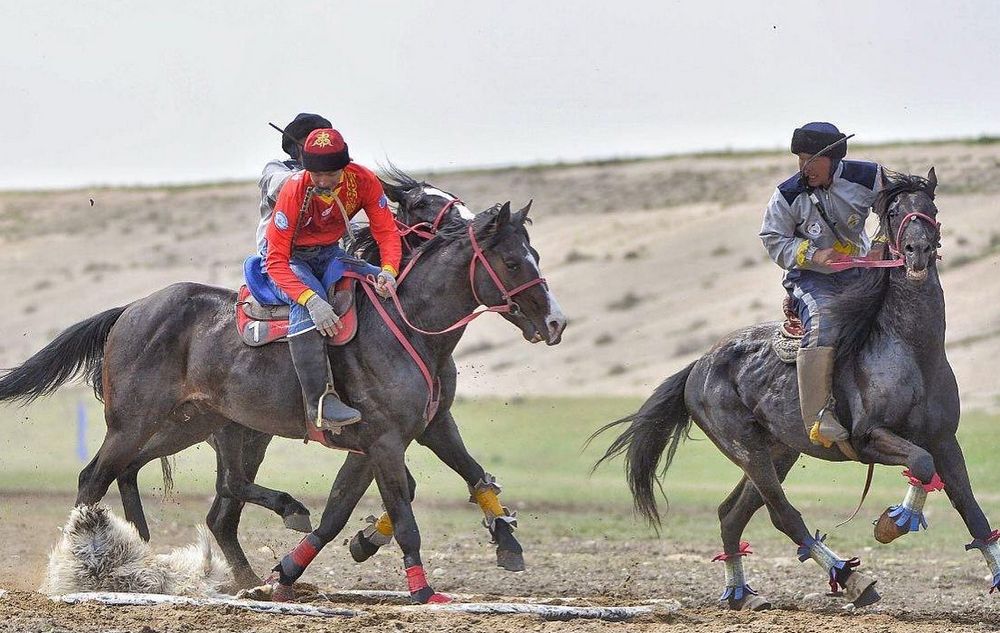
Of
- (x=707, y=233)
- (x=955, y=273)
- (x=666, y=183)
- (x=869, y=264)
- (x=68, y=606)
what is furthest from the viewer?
(x=666, y=183)

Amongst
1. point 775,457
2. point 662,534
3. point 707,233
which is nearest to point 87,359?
point 775,457

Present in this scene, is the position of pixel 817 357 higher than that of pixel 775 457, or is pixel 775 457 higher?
pixel 817 357

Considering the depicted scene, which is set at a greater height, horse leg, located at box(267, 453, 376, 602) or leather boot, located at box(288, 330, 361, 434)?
leather boot, located at box(288, 330, 361, 434)

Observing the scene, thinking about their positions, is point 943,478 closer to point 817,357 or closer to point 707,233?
point 817,357

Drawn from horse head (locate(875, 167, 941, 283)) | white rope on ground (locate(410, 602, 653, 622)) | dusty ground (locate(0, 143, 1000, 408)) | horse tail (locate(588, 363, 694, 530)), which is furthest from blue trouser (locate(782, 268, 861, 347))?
dusty ground (locate(0, 143, 1000, 408))

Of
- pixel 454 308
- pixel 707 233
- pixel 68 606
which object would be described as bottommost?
pixel 707 233

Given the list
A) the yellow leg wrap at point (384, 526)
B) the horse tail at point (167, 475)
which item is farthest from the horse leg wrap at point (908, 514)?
the horse tail at point (167, 475)

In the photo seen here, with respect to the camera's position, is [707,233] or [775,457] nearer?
[775,457]

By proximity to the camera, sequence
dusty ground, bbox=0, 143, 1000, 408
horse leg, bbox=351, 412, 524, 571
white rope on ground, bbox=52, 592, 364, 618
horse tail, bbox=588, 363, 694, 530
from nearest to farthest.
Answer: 1. white rope on ground, bbox=52, 592, 364, 618
2. horse leg, bbox=351, 412, 524, 571
3. horse tail, bbox=588, 363, 694, 530
4. dusty ground, bbox=0, 143, 1000, 408

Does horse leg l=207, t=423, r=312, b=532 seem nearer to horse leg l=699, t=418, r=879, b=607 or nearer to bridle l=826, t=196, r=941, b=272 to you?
horse leg l=699, t=418, r=879, b=607

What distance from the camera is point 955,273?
33625mm

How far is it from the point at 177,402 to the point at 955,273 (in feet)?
87.4

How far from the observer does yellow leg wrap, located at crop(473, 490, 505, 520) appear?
9.84 meters

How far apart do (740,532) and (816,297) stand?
1.75m
